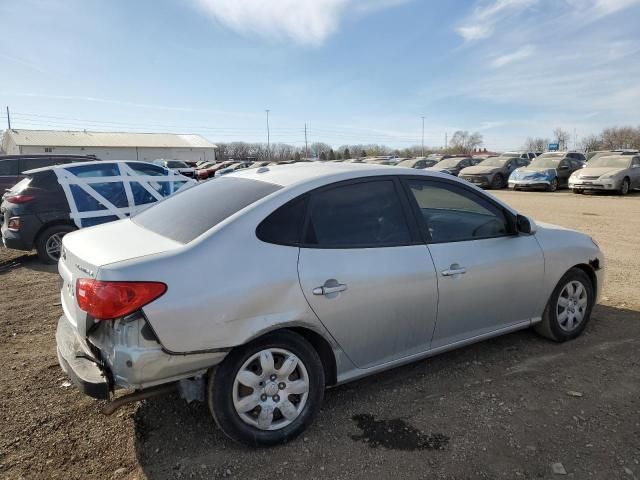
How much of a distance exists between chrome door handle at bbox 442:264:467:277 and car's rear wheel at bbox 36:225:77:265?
6656 mm

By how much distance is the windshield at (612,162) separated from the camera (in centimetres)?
1875

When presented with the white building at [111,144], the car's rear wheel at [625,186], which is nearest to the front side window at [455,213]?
the car's rear wheel at [625,186]

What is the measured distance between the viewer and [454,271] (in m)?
3.37

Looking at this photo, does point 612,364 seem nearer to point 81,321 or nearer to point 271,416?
point 271,416

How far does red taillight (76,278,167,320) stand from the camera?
2.38 meters

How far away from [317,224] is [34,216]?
6.37 metres

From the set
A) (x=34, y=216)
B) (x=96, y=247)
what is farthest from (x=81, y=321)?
(x=34, y=216)

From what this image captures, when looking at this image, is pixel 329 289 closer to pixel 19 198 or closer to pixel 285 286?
pixel 285 286

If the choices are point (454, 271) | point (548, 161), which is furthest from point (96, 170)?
point (548, 161)

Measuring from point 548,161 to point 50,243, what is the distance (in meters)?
21.5

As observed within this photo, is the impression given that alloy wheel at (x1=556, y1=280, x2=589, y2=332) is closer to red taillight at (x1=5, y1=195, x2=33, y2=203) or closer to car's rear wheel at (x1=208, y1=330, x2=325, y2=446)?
car's rear wheel at (x1=208, y1=330, x2=325, y2=446)

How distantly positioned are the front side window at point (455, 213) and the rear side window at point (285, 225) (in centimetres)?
96

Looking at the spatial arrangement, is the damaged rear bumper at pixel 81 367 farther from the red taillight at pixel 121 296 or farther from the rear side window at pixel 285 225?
the rear side window at pixel 285 225

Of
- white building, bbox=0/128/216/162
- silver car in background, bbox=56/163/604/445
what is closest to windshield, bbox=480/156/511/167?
silver car in background, bbox=56/163/604/445
